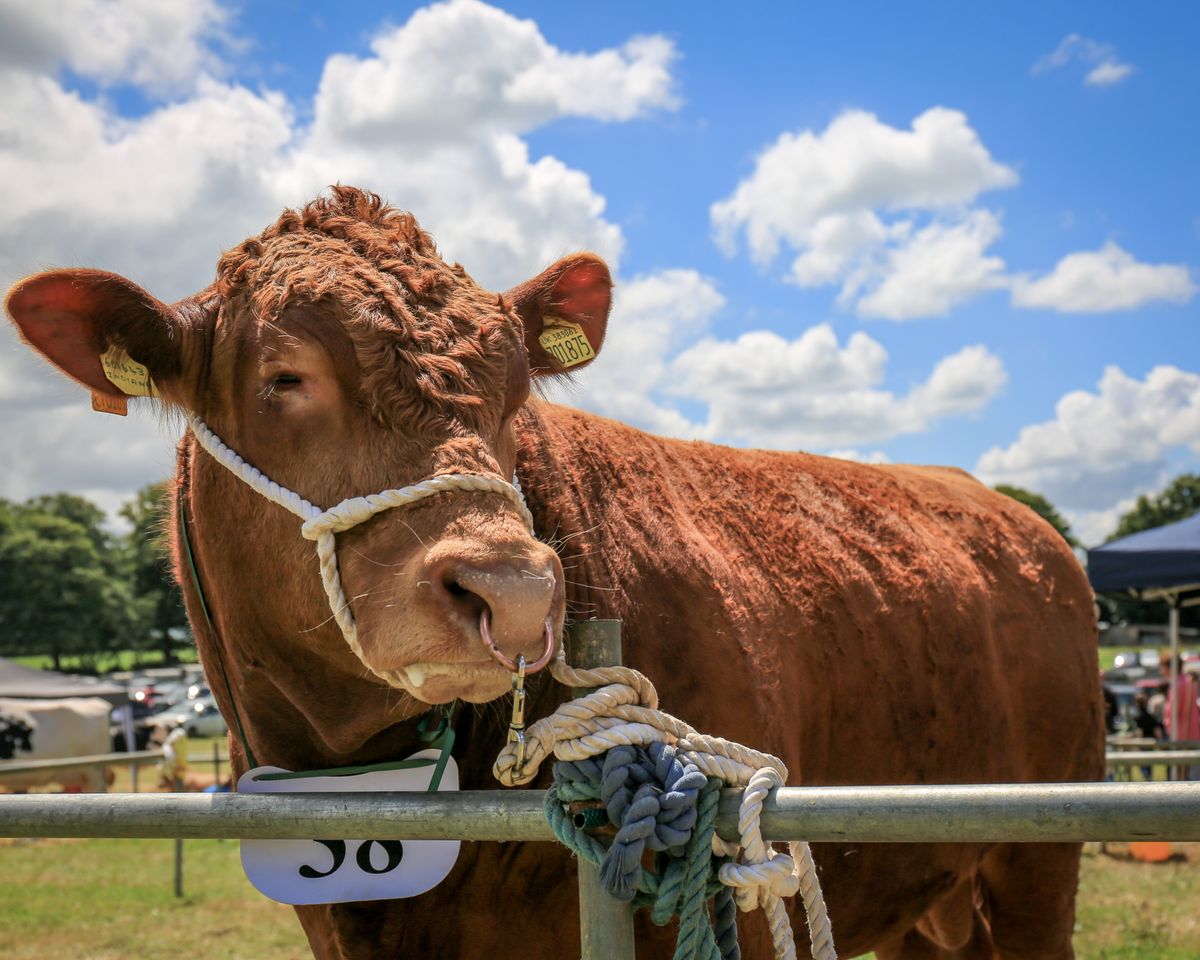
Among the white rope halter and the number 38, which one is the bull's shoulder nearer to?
the white rope halter

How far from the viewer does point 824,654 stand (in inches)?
136

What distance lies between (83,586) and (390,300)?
80570mm

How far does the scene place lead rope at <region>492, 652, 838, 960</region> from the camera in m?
1.57

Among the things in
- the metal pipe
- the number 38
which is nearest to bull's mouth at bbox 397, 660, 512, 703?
the metal pipe

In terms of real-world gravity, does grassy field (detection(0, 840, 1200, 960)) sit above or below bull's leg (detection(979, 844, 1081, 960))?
below

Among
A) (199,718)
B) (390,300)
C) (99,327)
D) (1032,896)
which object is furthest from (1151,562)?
(199,718)

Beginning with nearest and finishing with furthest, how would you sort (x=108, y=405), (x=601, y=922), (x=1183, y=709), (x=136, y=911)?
(x=601, y=922)
(x=108, y=405)
(x=136, y=911)
(x=1183, y=709)

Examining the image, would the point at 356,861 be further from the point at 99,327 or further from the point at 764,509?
the point at 764,509

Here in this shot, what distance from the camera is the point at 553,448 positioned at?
3.01 m

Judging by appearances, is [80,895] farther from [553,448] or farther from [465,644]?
[465,644]

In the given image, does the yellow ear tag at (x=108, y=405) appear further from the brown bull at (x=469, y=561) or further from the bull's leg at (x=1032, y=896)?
the bull's leg at (x=1032, y=896)

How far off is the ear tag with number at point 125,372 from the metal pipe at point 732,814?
98cm

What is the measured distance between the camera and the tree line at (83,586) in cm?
7238

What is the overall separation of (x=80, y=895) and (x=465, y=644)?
1054 centimetres
